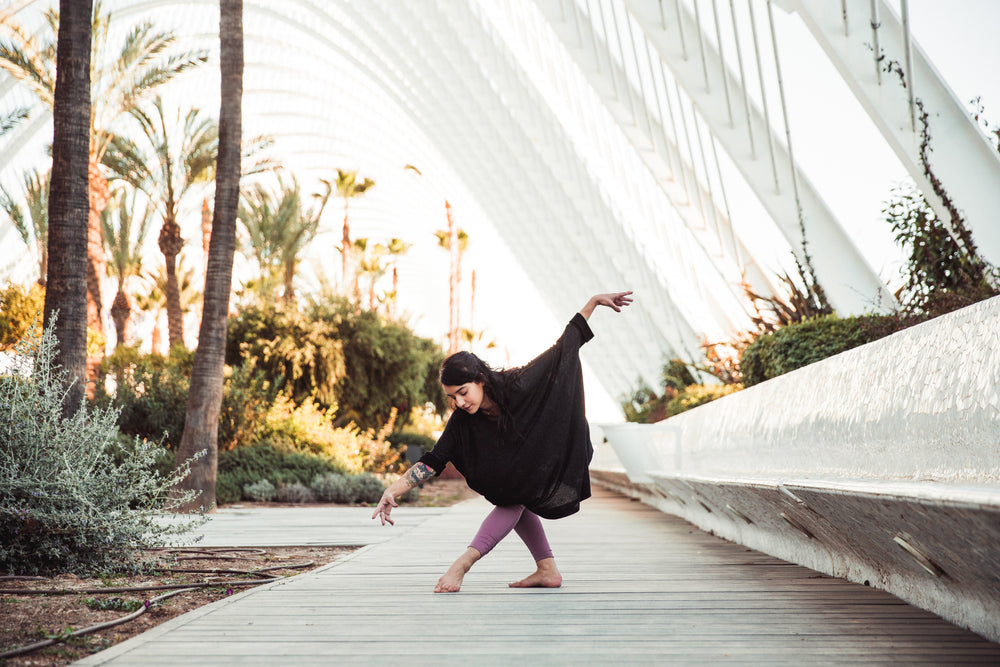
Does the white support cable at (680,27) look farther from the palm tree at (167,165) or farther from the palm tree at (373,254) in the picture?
the palm tree at (373,254)

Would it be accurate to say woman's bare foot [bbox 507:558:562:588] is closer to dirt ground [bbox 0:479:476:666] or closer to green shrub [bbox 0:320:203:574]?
dirt ground [bbox 0:479:476:666]

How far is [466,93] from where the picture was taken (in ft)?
73.7

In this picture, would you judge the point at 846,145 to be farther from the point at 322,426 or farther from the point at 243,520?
the point at 322,426

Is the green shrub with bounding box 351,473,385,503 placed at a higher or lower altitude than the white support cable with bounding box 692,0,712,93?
lower

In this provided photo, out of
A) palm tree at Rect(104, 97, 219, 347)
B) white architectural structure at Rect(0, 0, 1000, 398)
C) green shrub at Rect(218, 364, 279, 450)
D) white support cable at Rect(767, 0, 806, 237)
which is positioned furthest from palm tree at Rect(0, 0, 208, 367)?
white support cable at Rect(767, 0, 806, 237)

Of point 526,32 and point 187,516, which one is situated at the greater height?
point 526,32

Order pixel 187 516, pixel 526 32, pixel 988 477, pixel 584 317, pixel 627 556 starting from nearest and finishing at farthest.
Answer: pixel 988 477 < pixel 584 317 < pixel 627 556 < pixel 187 516 < pixel 526 32

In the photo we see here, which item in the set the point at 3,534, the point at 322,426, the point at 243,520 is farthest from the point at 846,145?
the point at 322,426

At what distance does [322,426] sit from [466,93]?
29.3ft

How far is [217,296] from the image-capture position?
11.4 m

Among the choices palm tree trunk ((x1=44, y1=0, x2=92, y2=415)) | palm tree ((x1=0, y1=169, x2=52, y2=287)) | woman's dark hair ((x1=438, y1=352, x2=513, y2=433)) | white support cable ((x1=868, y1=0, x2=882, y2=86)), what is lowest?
woman's dark hair ((x1=438, y1=352, x2=513, y2=433))

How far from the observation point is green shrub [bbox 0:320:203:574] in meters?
5.01

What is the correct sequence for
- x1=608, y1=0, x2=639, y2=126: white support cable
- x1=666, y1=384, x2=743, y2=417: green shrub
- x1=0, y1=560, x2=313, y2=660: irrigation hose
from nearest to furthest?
Result: x1=0, y1=560, x2=313, y2=660: irrigation hose → x1=608, y1=0, x2=639, y2=126: white support cable → x1=666, y1=384, x2=743, y2=417: green shrub

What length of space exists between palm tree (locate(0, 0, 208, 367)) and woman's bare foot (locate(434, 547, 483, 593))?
18.1 metres
